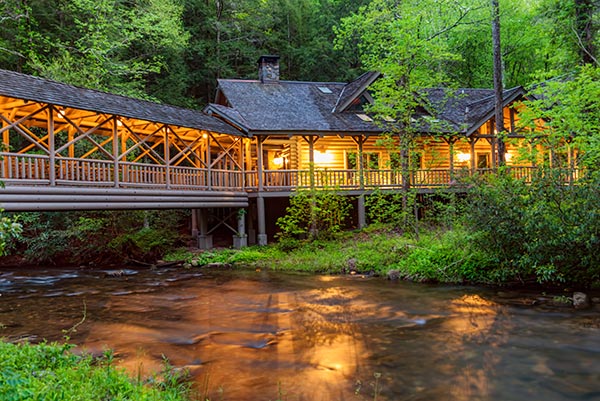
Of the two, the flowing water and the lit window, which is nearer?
the flowing water

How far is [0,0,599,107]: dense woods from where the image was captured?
18016 millimetres

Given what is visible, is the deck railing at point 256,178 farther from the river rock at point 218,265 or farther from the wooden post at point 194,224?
the wooden post at point 194,224

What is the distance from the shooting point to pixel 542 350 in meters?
6.82

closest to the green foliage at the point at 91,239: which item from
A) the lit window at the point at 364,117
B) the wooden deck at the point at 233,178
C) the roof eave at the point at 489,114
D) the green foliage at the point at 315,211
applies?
the wooden deck at the point at 233,178

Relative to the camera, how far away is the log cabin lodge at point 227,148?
12.3 m

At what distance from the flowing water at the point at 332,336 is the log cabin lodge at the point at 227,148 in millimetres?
3541

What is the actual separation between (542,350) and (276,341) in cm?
428

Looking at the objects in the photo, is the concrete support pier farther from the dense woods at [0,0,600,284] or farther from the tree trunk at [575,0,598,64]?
the tree trunk at [575,0,598,64]

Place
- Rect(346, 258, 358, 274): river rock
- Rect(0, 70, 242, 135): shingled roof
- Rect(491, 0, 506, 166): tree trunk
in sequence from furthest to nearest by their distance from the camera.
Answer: Rect(491, 0, 506, 166): tree trunk < Rect(346, 258, 358, 274): river rock < Rect(0, 70, 242, 135): shingled roof

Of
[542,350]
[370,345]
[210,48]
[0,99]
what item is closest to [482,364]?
[542,350]

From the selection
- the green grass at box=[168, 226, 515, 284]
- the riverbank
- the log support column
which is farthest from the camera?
the log support column

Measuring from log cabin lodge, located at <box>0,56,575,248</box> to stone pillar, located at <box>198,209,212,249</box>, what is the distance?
0.05 m

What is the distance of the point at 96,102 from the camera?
13617 mm

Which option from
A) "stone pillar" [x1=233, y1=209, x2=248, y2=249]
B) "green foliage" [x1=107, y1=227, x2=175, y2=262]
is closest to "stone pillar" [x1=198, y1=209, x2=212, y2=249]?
"stone pillar" [x1=233, y1=209, x2=248, y2=249]
